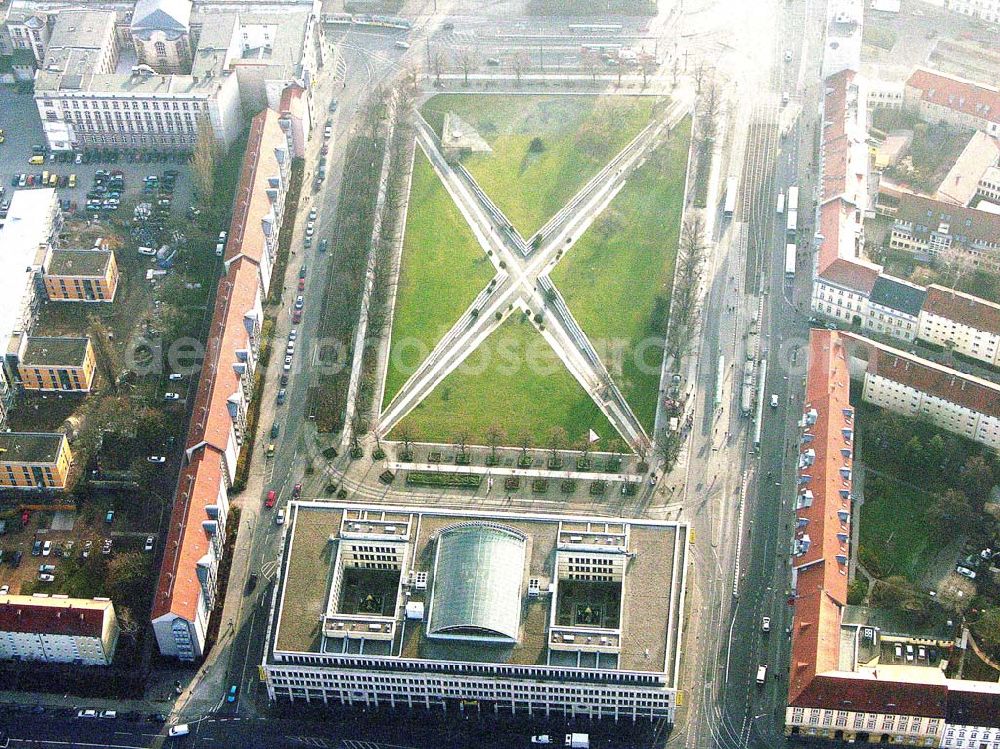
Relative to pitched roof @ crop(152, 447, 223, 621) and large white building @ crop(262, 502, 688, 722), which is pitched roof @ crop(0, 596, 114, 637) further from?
large white building @ crop(262, 502, 688, 722)

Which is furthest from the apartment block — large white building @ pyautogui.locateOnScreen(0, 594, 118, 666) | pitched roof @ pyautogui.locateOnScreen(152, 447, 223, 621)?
large white building @ pyautogui.locateOnScreen(0, 594, 118, 666)

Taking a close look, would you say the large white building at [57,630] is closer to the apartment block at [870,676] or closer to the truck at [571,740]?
the truck at [571,740]

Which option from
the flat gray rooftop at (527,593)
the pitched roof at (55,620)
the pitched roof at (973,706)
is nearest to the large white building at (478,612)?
the flat gray rooftop at (527,593)

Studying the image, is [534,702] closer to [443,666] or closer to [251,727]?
[443,666]

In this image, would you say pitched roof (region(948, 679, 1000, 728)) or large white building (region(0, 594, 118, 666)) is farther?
large white building (region(0, 594, 118, 666))

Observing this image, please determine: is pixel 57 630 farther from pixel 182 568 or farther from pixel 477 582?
Answer: pixel 477 582
